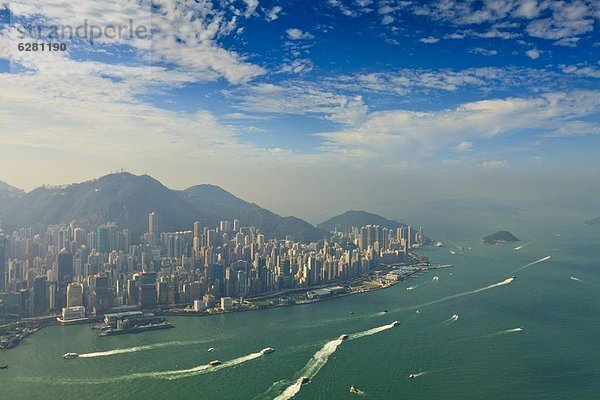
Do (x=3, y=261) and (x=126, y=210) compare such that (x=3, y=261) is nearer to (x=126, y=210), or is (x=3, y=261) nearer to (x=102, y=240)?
(x=102, y=240)

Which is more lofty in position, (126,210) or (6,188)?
(6,188)

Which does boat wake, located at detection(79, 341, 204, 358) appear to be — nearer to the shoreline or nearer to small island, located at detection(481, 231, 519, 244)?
the shoreline

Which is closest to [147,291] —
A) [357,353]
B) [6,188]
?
[357,353]

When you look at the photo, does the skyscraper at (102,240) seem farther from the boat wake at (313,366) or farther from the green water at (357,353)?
the boat wake at (313,366)

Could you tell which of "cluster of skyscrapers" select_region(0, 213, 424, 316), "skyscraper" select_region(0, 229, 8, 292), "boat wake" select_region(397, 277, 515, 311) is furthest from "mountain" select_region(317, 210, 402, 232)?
"skyscraper" select_region(0, 229, 8, 292)

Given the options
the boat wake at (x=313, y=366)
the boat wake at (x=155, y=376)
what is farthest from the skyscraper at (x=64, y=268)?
the boat wake at (x=313, y=366)

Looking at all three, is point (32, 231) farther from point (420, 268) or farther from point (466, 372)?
point (466, 372)

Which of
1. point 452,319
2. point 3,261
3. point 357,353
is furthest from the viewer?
point 3,261
